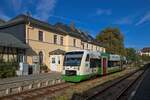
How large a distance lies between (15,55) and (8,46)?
1.84 metres

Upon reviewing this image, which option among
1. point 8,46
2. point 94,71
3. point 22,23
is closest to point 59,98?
point 94,71

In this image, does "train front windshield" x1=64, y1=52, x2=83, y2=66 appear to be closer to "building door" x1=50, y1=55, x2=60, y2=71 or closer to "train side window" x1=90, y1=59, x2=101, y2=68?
"train side window" x1=90, y1=59, x2=101, y2=68

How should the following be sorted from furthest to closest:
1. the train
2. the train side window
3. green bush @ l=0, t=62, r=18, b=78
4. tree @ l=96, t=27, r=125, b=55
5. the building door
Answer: tree @ l=96, t=27, r=125, b=55 → the building door → green bush @ l=0, t=62, r=18, b=78 → the train side window → the train

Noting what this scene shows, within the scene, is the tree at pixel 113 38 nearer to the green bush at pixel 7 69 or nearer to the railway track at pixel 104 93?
the green bush at pixel 7 69

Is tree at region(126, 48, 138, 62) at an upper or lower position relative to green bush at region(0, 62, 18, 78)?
upper

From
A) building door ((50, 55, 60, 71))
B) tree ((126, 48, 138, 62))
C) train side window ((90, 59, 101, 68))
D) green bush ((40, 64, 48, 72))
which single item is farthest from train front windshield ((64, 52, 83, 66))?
tree ((126, 48, 138, 62))

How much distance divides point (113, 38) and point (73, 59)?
53.2m

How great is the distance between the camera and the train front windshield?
19734 millimetres

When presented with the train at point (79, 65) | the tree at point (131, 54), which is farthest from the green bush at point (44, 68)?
the tree at point (131, 54)

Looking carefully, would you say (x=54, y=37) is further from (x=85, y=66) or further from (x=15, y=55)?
(x=85, y=66)

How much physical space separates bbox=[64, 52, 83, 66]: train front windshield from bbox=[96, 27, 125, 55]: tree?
158ft

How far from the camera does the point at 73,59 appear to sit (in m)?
20.2

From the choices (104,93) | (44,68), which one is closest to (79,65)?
(104,93)

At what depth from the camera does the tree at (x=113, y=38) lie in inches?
2744
